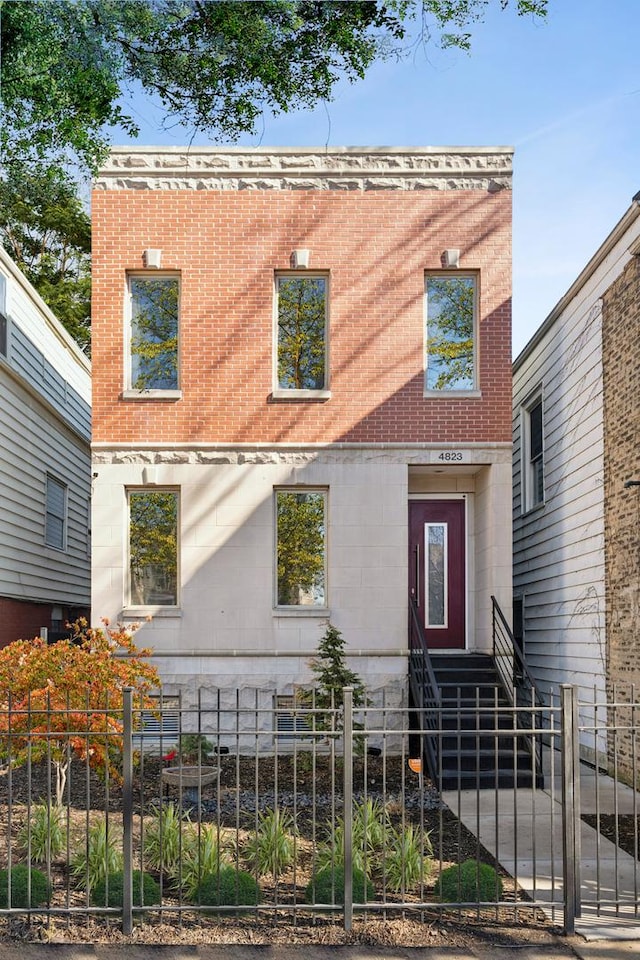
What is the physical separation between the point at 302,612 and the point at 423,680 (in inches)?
93.0

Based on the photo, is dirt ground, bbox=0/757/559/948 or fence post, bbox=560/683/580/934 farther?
fence post, bbox=560/683/580/934

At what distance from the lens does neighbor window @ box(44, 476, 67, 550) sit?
19594 mm

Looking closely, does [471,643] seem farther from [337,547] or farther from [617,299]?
[617,299]

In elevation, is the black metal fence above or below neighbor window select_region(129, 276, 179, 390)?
below

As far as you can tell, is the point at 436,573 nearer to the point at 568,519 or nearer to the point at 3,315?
the point at 568,519

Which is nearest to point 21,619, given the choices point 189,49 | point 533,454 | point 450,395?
point 450,395

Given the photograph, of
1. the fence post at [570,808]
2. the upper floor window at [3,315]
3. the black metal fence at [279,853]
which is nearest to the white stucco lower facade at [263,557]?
the upper floor window at [3,315]

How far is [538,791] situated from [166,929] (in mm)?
6805

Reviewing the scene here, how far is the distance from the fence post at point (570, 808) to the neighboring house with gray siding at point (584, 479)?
2.89 m

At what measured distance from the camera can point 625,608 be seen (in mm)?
12797

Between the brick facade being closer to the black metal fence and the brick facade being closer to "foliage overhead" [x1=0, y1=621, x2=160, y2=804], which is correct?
"foliage overhead" [x1=0, y1=621, x2=160, y2=804]

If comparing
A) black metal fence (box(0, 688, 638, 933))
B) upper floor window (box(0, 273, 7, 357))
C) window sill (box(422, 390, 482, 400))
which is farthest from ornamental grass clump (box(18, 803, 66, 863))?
upper floor window (box(0, 273, 7, 357))

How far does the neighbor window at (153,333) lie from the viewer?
49.7 feet

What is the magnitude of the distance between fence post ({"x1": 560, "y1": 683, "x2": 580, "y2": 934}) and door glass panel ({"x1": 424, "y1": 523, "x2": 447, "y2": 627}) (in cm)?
815
